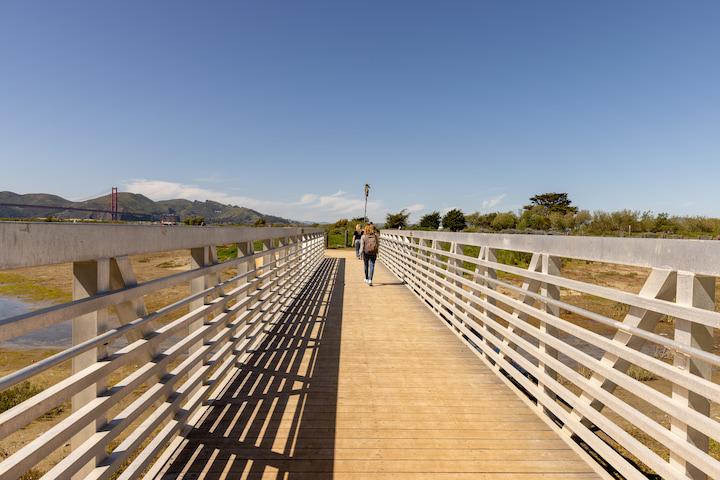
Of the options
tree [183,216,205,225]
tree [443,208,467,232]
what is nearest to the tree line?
tree [443,208,467,232]

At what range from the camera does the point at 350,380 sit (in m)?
3.81

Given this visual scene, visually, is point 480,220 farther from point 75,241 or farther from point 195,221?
point 75,241

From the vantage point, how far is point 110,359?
5.97ft

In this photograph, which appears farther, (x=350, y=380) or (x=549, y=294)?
(x=350, y=380)

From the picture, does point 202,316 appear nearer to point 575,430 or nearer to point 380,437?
point 380,437

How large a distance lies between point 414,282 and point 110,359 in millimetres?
7269

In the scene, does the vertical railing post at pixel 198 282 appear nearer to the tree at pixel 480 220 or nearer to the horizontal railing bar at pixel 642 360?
the horizontal railing bar at pixel 642 360

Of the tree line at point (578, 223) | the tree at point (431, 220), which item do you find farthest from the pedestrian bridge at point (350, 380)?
the tree at point (431, 220)

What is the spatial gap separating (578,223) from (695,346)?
58.6m

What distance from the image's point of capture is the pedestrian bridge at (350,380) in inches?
65.9

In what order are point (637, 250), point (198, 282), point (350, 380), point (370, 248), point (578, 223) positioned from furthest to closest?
point (578, 223) → point (370, 248) → point (350, 380) → point (198, 282) → point (637, 250)

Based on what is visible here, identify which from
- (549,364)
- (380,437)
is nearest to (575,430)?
(549,364)

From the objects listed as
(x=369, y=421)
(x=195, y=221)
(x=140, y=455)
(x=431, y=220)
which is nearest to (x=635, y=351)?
(x=369, y=421)

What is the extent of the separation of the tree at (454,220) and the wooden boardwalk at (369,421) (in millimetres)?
57046
